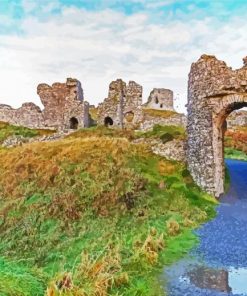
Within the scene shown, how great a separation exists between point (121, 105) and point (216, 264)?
1141 inches

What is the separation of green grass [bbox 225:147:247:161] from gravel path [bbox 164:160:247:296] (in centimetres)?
1583

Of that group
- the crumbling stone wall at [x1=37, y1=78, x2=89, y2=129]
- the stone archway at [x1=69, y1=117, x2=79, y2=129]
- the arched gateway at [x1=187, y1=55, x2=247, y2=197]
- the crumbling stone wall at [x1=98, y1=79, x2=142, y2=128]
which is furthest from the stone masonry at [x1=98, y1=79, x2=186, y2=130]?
the arched gateway at [x1=187, y1=55, x2=247, y2=197]

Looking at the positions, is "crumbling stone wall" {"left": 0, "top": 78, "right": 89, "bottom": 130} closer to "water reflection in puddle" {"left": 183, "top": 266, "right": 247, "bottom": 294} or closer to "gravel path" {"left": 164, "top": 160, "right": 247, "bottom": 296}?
"gravel path" {"left": 164, "top": 160, "right": 247, "bottom": 296}

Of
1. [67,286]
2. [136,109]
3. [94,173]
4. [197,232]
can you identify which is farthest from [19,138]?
[67,286]

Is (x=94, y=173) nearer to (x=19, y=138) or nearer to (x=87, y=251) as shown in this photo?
(x=87, y=251)

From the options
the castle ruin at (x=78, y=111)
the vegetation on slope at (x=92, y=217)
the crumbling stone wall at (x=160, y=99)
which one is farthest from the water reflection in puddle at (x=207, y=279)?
the crumbling stone wall at (x=160, y=99)

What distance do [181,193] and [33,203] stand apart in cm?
550

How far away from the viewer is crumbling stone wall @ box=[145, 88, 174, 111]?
65.4 meters

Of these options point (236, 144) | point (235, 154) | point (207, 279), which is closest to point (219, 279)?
point (207, 279)

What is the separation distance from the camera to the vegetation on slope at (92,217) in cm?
984

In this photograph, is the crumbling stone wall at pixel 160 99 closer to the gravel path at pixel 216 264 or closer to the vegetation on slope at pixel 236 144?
the vegetation on slope at pixel 236 144

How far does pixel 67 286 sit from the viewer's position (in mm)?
8930

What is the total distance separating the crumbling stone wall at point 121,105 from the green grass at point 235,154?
850cm

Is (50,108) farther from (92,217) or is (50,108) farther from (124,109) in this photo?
(92,217)
